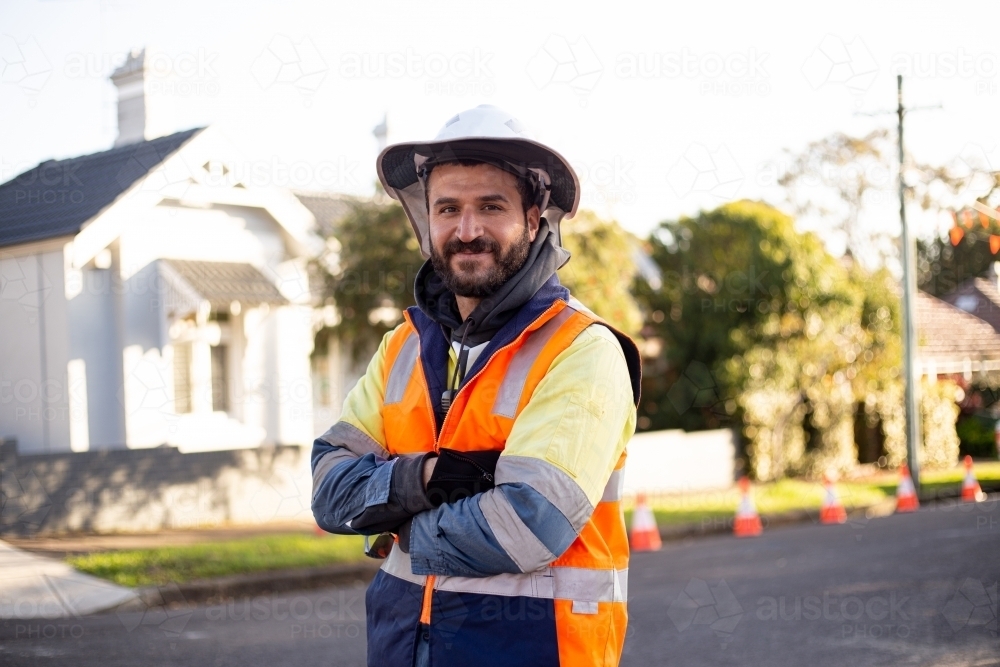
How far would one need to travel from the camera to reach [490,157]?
2.74m

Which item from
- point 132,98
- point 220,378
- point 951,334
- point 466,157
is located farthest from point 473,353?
point 951,334

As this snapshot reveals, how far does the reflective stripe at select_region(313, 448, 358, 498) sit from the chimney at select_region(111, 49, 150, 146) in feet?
52.4

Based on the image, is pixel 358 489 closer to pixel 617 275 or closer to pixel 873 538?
pixel 873 538

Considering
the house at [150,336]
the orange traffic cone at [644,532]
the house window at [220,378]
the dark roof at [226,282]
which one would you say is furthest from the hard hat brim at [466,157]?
the house window at [220,378]

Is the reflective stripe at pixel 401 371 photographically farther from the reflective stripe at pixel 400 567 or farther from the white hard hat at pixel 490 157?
the reflective stripe at pixel 400 567

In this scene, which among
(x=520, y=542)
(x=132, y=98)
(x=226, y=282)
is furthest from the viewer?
(x=132, y=98)

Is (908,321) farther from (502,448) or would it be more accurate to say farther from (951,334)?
(502,448)

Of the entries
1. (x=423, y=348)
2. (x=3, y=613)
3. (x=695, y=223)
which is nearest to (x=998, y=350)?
(x=695, y=223)

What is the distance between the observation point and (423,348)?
112 inches

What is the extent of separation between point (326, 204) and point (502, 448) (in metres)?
20.9

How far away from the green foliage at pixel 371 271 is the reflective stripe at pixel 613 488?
40.2 feet

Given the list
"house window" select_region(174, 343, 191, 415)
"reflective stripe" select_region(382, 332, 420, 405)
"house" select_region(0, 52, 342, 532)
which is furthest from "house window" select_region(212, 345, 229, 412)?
"reflective stripe" select_region(382, 332, 420, 405)

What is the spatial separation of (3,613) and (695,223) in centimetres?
1752

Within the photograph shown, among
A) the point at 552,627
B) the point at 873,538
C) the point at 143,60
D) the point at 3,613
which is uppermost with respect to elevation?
the point at 143,60
